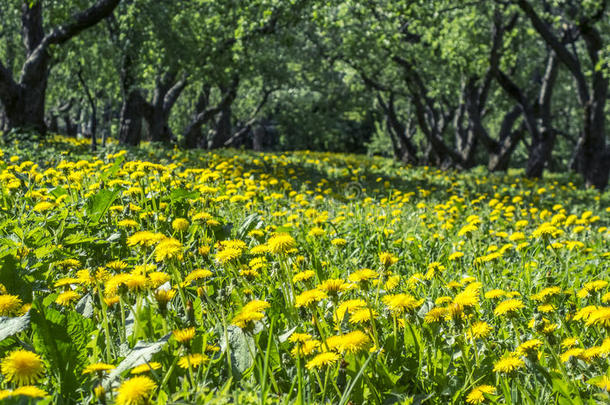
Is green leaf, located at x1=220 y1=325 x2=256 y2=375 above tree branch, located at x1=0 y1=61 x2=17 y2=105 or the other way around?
the other way around

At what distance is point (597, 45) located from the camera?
12.7m

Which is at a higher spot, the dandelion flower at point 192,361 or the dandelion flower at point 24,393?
the dandelion flower at point 24,393

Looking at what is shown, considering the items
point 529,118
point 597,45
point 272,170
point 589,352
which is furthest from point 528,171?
point 589,352

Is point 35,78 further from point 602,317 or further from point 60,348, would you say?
point 602,317

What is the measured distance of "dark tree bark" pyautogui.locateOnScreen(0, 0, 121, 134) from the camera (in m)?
10.8

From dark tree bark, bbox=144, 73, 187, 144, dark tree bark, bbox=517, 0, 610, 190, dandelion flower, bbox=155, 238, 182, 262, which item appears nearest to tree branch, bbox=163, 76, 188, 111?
dark tree bark, bbox=144, 73, 187, 144

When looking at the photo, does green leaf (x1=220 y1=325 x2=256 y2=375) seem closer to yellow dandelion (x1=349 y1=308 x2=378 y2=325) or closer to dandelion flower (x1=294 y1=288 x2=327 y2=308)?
dandelion flower (x1=294 y1=288 x2=327 y2=308)

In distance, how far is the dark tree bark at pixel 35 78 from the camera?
10.8 metres

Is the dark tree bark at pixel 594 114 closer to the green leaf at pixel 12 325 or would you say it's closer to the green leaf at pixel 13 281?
the green leaf at pixel 13 281

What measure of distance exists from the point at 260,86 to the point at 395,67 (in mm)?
6500

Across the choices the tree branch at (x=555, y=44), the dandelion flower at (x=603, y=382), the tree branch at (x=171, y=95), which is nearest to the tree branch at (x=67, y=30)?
the tree branch at (x=171, y=95)

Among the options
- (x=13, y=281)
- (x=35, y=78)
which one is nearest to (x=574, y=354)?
(x=13, y=281)

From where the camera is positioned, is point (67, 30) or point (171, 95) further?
point (171, 95)

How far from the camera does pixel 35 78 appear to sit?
1130 cm
